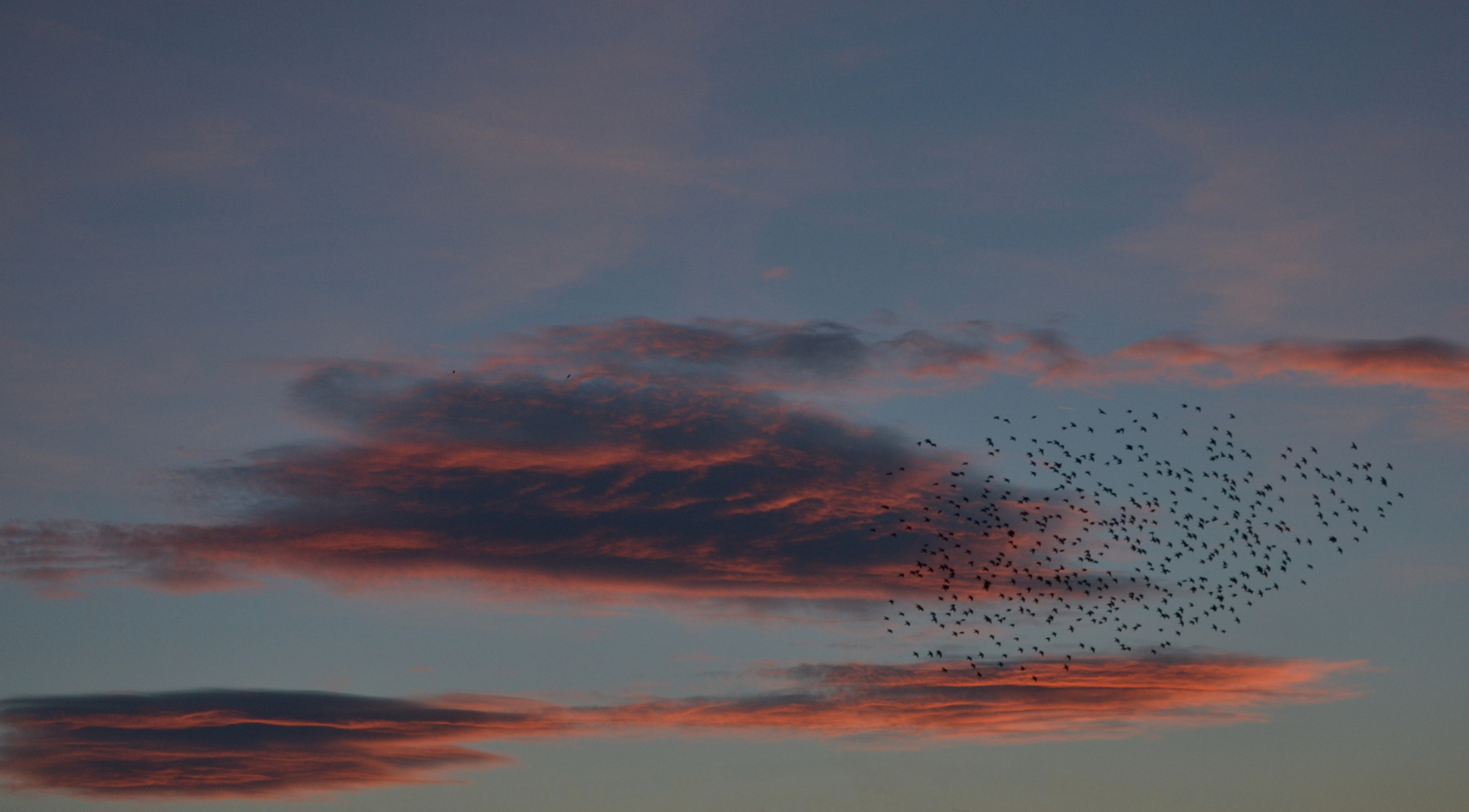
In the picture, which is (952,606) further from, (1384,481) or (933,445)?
(1384,481)

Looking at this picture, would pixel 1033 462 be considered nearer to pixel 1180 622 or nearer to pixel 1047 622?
→ pixel 1047 622

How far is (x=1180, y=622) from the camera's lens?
3964 inches

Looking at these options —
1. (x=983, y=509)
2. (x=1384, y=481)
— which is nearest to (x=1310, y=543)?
(x=1384, y=481)

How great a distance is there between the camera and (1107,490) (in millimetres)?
86500

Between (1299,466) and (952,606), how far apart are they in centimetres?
2764

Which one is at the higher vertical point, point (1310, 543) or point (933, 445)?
point (933, 445)

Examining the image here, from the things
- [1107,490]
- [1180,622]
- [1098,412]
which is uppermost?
[1098,412]

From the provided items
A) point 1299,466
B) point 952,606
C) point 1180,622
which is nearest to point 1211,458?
point 1299,466

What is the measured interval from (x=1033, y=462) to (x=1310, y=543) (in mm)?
19604

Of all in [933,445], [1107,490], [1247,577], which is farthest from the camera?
[933,445]

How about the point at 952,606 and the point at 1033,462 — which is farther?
the point at 952,606

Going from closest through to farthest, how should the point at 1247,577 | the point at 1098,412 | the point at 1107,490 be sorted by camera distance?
the point at 1107,490 → the point at 1098,412 → the point at 1247,577

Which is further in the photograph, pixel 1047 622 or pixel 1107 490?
pixel 1047 622

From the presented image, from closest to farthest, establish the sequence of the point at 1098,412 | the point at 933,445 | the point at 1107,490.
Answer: the point at 1107,490, the point at 1098,412, the point at 933,445
